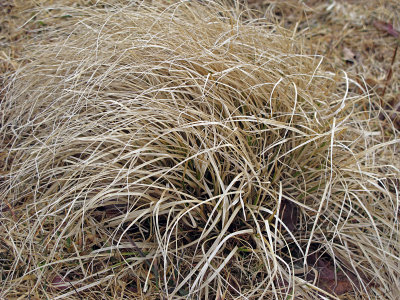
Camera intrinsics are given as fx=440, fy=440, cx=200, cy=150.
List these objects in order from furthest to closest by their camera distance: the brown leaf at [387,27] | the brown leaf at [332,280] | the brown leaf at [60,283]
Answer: the brown leaf at [387,27] → the brown leaf at [332,280] → the brown leaf at [60,283]

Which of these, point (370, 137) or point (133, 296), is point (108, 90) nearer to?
point (133, 296)

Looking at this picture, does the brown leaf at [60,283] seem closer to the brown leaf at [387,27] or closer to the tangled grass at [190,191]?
the tangled grass at [190,191]

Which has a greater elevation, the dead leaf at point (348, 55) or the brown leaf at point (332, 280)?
the dead leaf at point (348, 55)

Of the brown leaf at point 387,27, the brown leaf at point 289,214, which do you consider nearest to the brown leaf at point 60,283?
the brown leaf at point 289,214

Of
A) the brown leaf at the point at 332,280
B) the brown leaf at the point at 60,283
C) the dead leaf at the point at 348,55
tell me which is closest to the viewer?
the brown leaf at the point at 60,283

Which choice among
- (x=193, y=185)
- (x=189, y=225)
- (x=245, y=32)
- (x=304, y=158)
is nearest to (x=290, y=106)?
(x=304, y=158)

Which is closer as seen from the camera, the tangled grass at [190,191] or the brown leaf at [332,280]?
the tangled grass at [190,191]

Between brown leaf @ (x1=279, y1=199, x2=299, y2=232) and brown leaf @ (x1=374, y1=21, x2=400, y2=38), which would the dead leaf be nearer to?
brown leaf @ (x1=374, y1=21, x2=400, y2=38)

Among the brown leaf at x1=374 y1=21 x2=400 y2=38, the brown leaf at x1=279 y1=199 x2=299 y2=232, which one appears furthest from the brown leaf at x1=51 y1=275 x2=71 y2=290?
the brown leaf at x1=374 y1=21 x2=400 y2=38
